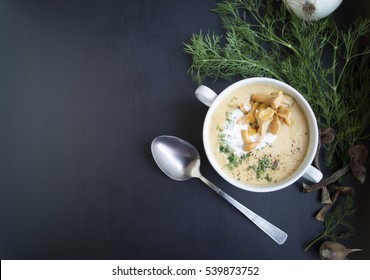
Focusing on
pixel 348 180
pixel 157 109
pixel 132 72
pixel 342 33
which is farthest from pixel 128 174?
pixel 342 33

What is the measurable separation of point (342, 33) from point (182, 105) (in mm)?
549

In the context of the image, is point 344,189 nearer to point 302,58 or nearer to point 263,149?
point 263,149

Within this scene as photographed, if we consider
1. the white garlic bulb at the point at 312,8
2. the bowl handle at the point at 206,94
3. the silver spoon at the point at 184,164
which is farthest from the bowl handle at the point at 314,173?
the white garlic bulb at the point at 312,8

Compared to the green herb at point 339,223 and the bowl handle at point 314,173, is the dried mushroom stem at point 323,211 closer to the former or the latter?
the green herb at point 339,223

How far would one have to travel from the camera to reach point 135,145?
1472mm

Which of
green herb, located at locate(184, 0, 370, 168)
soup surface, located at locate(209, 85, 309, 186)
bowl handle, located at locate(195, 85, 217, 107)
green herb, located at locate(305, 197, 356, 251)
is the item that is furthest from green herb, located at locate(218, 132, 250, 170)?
green herb, located at locate(305, 197, 356, 251)

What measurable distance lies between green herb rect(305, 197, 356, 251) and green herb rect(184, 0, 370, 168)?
0.43 ft

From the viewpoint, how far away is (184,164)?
141cm

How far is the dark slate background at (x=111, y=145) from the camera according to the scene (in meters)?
1.44

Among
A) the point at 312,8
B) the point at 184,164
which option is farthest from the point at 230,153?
the point at 312,8

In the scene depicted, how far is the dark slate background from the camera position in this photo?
1443mm

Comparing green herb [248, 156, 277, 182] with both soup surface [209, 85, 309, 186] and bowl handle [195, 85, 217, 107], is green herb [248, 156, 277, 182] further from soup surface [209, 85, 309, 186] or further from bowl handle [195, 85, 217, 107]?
bowl handle [195, 85, 217, 107]

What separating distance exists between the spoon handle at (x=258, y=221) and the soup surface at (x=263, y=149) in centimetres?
12

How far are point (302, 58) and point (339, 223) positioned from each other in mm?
525
